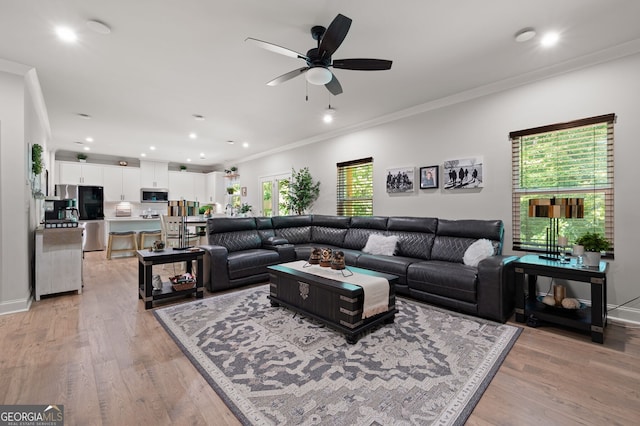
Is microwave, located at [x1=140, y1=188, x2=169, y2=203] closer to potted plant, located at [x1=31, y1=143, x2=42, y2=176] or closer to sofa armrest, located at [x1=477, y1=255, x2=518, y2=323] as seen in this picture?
potted plant, located at [x1=31, y1=143, x2=42, y2=176]

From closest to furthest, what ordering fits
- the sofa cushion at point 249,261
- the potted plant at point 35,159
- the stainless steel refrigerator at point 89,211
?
the potted plant at point 35,159, the sofa cushion at point 249,261, the stainless steel refrigerator at point 89,211

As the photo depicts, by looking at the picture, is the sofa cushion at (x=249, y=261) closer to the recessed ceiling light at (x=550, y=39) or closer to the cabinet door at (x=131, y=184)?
the recessed ceiling light at (x=550, y=39)

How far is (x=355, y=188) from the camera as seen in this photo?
5.67 meters

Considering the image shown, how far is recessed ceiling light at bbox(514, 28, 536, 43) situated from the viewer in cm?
259

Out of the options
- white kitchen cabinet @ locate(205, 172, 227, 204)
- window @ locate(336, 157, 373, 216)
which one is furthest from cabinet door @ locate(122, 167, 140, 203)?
window @ locate(336, 157, 373, 216)

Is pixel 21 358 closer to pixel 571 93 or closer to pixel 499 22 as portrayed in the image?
pixel 499 22

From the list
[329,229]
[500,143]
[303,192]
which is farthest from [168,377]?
[303,192]

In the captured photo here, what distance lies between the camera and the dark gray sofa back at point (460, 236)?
3557 mm

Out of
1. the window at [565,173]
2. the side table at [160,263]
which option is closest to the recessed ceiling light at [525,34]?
the window at [565,173]

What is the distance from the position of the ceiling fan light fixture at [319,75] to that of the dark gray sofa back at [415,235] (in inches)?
103

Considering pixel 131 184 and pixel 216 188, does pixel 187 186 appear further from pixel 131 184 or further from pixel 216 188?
pixel 131 184

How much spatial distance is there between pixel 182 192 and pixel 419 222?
8.22m

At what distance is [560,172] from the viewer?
3.31 m

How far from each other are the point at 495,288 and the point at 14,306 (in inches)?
207
